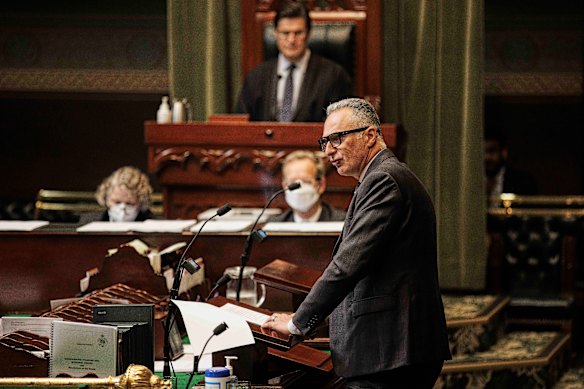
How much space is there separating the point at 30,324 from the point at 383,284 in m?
1.27

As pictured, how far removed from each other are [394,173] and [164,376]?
99cm

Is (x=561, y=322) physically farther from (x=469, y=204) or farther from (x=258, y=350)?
(x=258, y=350)

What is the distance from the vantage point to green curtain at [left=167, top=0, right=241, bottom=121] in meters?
7.80

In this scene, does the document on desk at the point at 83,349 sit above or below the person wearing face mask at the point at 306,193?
below

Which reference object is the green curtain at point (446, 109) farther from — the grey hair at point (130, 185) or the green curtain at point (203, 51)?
the grey hair at point (130, 185)

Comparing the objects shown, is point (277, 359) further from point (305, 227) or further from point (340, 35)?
point (340, 35)

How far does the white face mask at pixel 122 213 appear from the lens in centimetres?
560

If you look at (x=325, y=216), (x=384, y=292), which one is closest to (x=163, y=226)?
(x=325, y=216)

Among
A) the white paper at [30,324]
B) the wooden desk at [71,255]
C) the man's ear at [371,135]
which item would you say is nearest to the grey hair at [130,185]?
the wooden desk at [71,255]

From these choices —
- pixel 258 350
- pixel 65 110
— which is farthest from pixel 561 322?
pixel 65 110

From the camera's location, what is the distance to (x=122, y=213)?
5605 millimetres

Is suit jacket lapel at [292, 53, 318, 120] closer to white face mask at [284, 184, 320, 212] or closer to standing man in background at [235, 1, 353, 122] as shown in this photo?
standing man in background at [235, 1, 353, 122]

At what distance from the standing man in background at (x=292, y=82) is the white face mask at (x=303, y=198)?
134 centimetres

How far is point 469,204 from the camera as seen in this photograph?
7.47 meters
